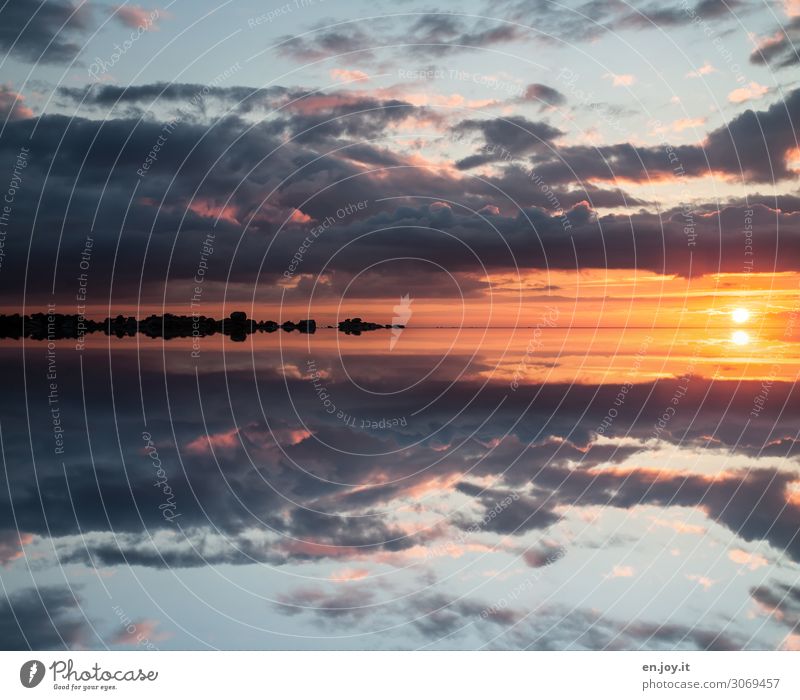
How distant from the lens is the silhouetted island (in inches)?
2301

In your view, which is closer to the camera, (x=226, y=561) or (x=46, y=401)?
(x=226, y=561)

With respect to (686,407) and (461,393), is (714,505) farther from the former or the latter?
(461,393)

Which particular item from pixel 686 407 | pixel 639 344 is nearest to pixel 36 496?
pixel 686 407

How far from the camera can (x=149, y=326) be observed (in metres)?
74.8

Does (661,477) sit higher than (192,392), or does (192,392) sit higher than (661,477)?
(192,392)

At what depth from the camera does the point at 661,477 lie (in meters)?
22.2

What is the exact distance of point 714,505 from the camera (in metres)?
21.0

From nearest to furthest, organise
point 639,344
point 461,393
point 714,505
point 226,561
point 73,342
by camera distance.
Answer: point 226,561 → point 714,505 → point 461,393 → point 639,344 → point 73,342

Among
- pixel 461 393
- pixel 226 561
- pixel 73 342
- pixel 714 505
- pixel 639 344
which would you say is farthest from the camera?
pixel 73 342

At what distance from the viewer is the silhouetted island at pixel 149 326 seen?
192 ft

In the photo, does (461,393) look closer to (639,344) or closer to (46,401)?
(46,401)
